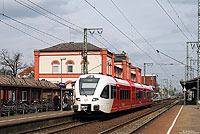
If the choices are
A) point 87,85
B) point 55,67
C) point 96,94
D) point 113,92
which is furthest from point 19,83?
point 55,67

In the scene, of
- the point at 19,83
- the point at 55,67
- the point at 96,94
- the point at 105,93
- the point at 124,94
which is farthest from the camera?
the point at 55,67

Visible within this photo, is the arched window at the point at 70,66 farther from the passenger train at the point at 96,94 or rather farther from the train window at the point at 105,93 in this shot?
the train window at the point at 105,93

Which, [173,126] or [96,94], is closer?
[173,126]

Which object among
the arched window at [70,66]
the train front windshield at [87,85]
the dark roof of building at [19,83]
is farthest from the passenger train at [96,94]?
the arched window at [70,66]

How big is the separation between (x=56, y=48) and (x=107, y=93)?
33839 millimetres

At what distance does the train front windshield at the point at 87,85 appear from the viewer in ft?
63.4

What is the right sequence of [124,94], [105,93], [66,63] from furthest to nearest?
[66,63]
[124,94]
[105,93]

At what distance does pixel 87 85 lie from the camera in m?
19.7

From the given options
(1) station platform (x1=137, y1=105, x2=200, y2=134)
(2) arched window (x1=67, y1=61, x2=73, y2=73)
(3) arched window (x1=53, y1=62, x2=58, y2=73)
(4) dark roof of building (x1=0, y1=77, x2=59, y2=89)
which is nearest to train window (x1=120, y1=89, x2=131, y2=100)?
(1) station platform (x1=137, y1=105, x2=200, y2=134)

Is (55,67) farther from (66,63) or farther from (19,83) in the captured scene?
(19,83)

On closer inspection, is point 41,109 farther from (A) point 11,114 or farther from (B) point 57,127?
(B) point 57,127

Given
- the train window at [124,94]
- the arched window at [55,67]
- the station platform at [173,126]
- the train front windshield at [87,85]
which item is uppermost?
the arched window at [55,67]

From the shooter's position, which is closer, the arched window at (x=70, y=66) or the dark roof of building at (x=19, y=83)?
the dark roof of building at (x=19, y=83)

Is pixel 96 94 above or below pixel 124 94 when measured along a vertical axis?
above
